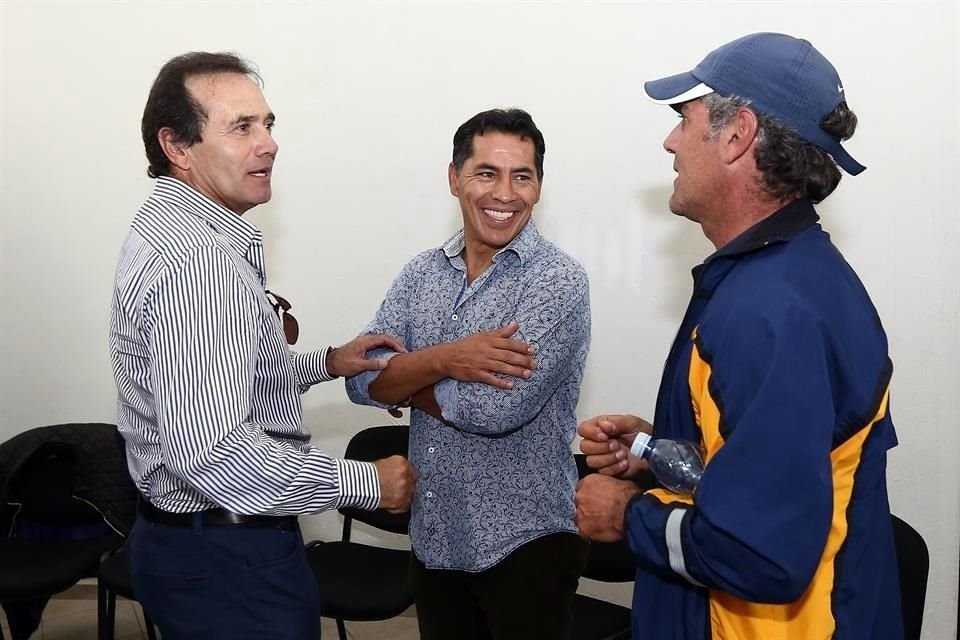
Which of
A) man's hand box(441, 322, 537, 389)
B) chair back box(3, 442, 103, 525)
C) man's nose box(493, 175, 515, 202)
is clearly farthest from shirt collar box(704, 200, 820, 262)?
chair back box(3, 442, 103, 525)

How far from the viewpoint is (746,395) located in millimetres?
1441

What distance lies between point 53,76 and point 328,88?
46.6 inches

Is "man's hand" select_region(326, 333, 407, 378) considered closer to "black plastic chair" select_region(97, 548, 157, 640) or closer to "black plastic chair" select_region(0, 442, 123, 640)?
"black plastic chair" select_region(97, 548, 157, 640)

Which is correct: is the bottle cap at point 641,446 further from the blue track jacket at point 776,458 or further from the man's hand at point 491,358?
the man's hand at point 491,358

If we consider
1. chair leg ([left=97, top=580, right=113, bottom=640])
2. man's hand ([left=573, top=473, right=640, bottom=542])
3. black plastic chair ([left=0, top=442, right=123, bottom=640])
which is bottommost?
chair leg ([left=97, top=580, right=113, bottom=640])

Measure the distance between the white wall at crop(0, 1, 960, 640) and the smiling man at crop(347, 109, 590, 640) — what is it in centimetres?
108

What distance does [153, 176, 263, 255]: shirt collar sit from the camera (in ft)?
6.49

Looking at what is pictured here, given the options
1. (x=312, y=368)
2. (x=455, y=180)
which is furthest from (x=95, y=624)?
(x=455, y=180)

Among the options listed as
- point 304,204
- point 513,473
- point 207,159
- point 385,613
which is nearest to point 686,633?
point 513,473

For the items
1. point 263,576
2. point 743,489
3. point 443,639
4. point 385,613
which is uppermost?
point 743,489

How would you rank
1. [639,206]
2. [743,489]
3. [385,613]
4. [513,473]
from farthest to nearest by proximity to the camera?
[639,206]
[385,613]
[513,473]
[743,489]

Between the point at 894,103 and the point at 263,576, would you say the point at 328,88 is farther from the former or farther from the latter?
the point at 263,576

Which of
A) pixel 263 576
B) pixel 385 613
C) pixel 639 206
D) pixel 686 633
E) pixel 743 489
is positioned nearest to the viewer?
pixel 743 489

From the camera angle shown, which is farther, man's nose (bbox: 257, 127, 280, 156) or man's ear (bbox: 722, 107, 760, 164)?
man's nose (bbox: 257, 127, 280, 156)
